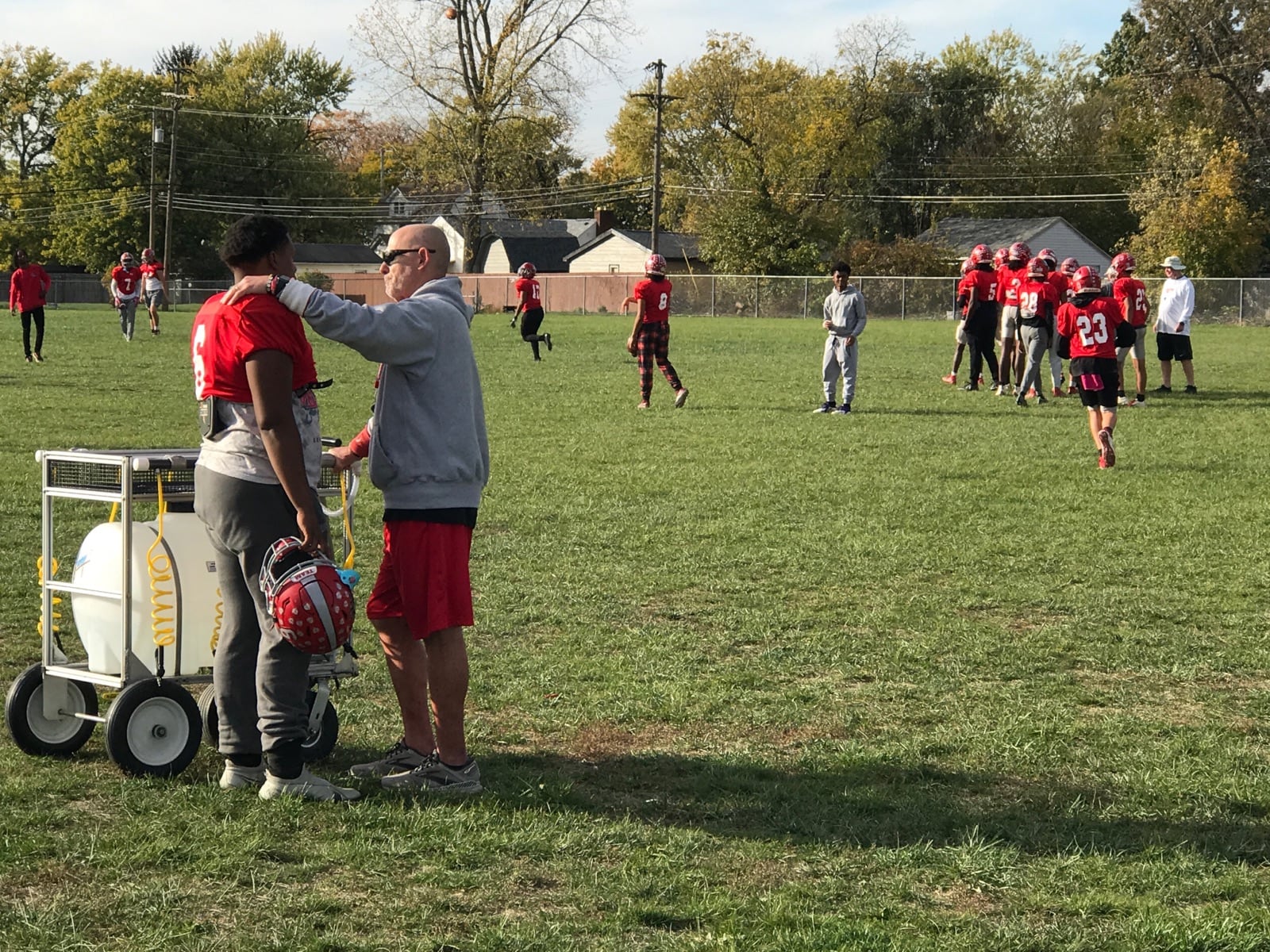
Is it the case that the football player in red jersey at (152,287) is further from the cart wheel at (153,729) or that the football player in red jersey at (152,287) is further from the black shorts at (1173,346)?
the cart wheel at (153,729)

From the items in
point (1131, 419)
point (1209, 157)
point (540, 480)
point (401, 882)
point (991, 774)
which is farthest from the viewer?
point (1209, 157)

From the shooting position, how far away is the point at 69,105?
282 feet

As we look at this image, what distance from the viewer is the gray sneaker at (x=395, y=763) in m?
5.15

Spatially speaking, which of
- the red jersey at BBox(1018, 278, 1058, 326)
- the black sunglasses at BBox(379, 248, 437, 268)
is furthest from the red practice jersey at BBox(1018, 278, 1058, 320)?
the black sunglasses at BBox(379, 248, 437, 268)

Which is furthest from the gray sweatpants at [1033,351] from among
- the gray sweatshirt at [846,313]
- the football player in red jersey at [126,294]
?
the football player in red jersey at [126,294]

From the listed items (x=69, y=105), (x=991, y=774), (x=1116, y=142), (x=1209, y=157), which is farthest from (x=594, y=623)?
(x=69, y=105)

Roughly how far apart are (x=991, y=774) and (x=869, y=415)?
42.3ft

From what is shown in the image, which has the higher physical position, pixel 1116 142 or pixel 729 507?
pixel 1116 142

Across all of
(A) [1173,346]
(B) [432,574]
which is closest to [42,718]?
(B) [432,574]

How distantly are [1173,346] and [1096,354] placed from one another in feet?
26.7

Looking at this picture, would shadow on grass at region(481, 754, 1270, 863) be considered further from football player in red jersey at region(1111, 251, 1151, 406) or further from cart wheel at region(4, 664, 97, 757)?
football player in red jersey at region(1111, 251, 1151, 406)

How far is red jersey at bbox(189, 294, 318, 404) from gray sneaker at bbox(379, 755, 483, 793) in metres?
1.35

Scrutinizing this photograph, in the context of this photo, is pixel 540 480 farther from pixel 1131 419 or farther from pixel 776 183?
pixel 776 183

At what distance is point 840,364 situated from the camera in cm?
1825
